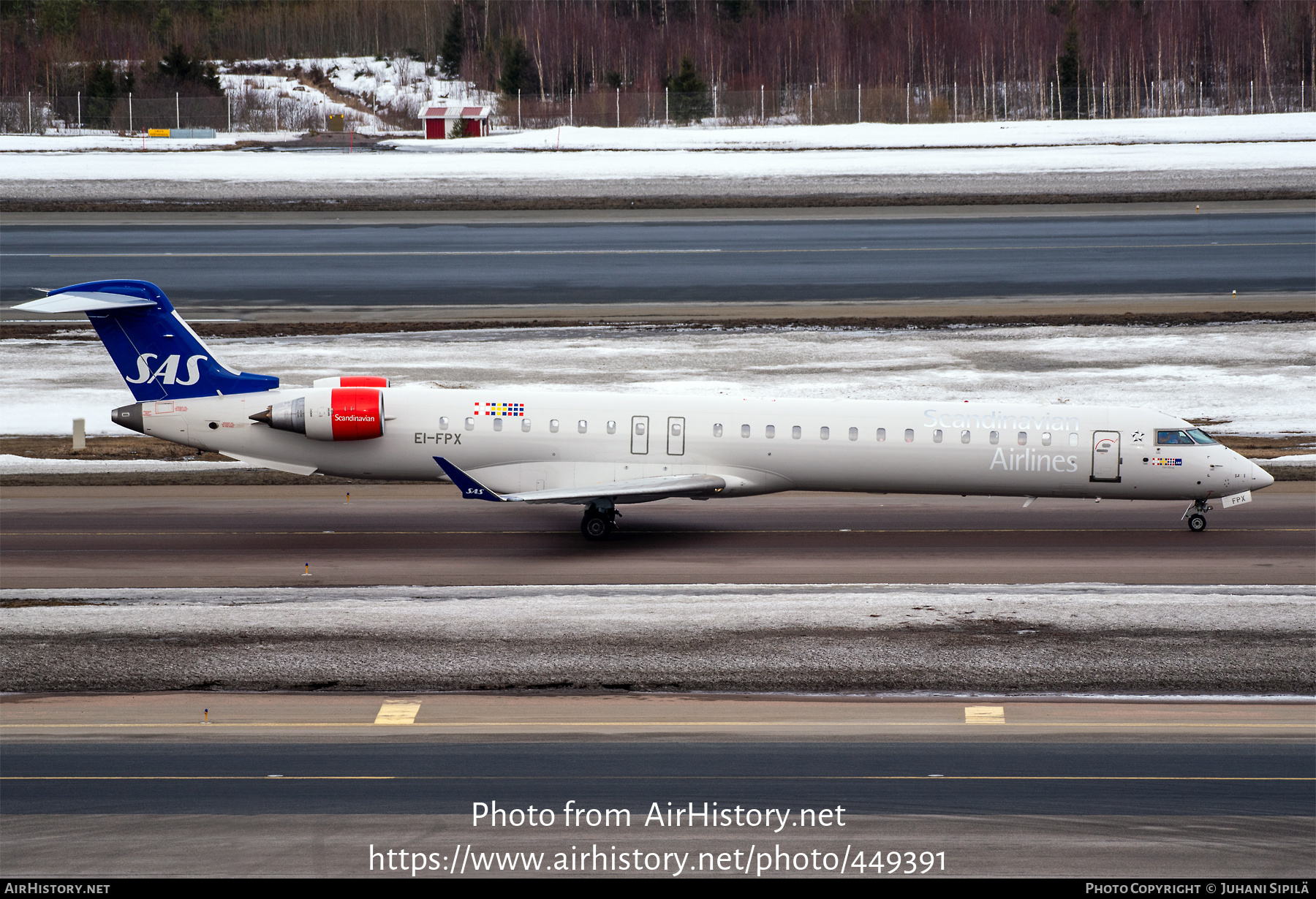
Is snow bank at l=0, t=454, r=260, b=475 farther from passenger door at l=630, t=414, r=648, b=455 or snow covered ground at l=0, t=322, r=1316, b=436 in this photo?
passenger door at l=630, t=414, r=648, b=455

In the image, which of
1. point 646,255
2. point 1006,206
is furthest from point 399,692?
point 1006,206

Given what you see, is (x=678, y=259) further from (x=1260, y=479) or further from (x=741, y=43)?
(x=741, y=43)

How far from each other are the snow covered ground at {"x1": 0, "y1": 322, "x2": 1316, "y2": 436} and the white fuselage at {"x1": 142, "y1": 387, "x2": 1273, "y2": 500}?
446 inches

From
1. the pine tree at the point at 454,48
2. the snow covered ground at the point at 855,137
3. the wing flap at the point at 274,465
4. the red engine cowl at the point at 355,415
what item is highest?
the pine tree at the point at 454,48

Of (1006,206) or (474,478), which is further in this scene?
(1006,206)

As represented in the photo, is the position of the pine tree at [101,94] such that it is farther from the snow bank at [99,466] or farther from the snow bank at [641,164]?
the snow bank at [99,466]

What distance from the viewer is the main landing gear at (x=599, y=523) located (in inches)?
1124

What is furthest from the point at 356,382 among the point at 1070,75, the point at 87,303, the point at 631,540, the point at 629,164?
the point at 1070,75

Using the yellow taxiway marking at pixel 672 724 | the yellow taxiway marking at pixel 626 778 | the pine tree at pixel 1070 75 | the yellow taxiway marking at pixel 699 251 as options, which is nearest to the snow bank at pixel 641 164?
the yellow taxiway marking at pixel 699 251

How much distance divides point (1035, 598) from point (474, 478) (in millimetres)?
11560

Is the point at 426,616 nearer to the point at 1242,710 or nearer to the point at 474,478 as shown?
the point at 474,478

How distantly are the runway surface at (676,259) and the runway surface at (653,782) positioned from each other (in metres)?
35.5
